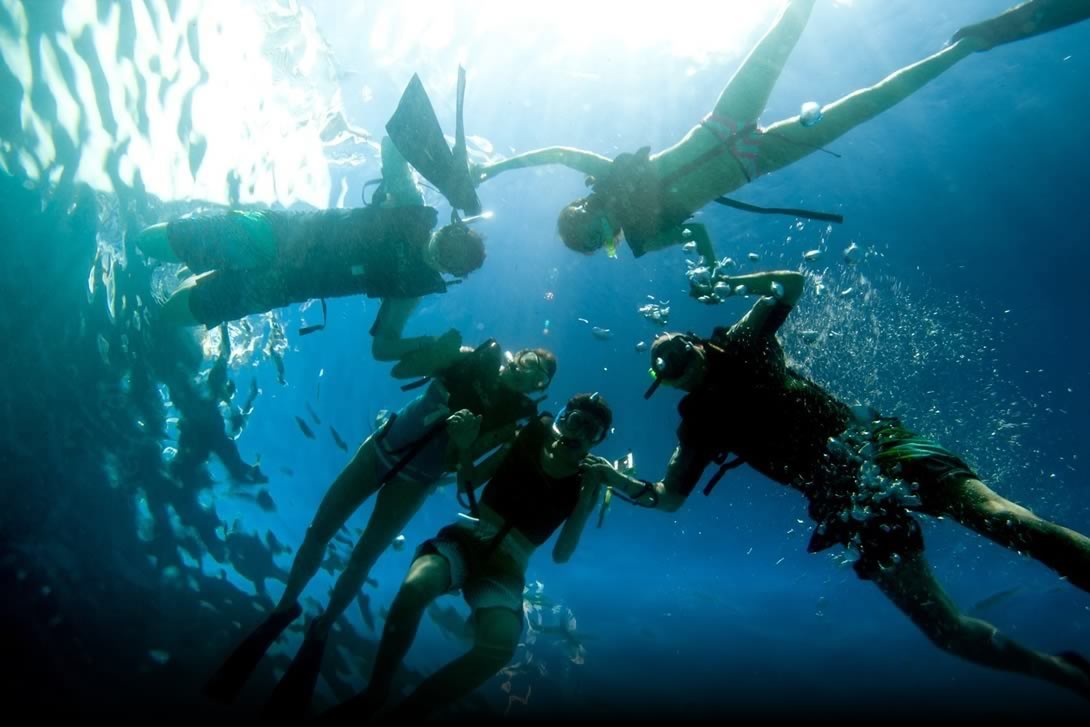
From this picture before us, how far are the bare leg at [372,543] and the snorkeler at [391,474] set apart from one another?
11mm

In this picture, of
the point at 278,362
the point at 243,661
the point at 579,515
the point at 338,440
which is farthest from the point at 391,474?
the point at 338,440

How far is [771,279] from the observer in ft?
15.1

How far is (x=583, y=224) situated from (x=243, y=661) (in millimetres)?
6081

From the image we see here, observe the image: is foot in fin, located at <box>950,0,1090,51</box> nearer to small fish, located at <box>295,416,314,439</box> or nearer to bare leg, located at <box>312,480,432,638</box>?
bare leg, located at <box>312,480,432,638</box>

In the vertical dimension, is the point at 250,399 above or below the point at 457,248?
above

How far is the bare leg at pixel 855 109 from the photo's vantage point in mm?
4000

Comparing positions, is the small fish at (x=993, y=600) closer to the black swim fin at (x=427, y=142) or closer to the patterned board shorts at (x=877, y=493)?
the patterned board shorts at (x=877, y=493)

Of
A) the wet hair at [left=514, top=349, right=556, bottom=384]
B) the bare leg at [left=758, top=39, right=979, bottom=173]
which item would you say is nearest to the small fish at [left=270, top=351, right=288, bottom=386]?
the wet hair at [left=514, top=349, right=556, bottom=384]

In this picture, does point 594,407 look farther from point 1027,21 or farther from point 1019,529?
point 1027,21

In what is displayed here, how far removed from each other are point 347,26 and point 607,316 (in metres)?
9.75

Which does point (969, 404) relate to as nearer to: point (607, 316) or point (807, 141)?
point (607, 316)

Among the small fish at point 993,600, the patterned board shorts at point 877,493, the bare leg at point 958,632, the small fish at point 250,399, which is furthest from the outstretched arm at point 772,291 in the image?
the small fish at point 993,600

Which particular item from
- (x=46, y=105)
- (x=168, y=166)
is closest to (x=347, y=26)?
(x=168, y=166)

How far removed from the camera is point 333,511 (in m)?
5.53
